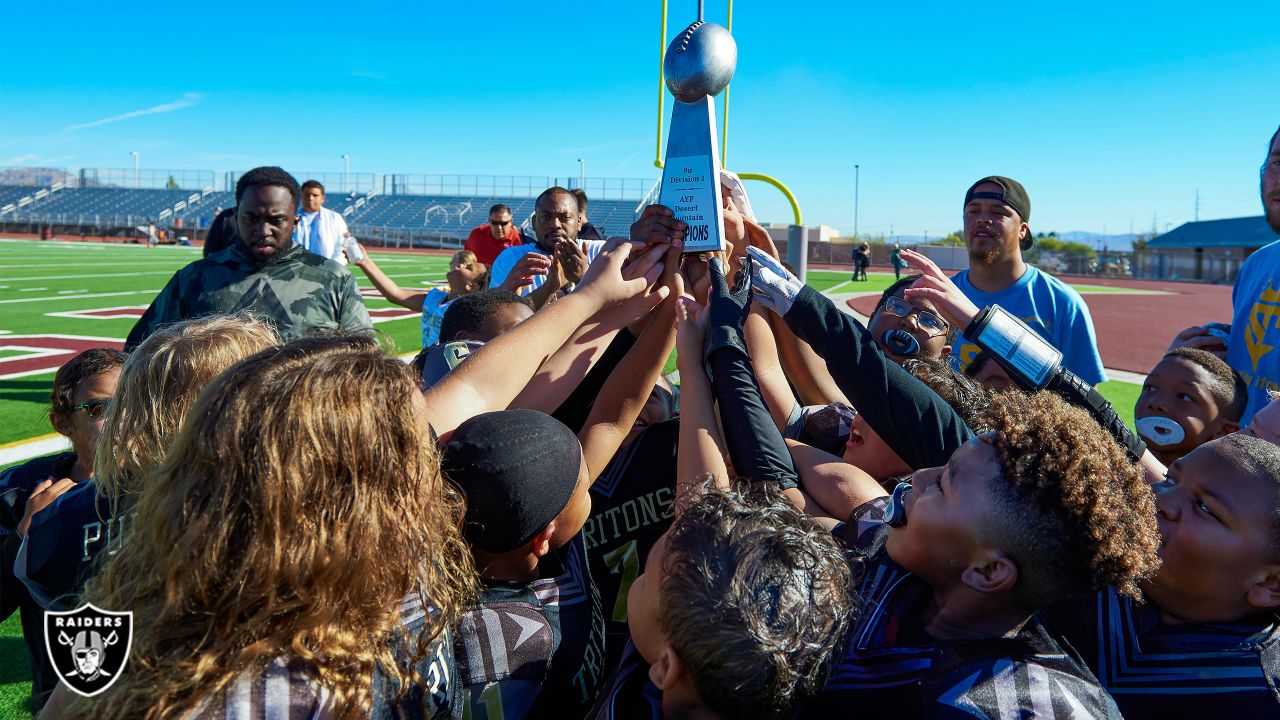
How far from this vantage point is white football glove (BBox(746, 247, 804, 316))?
234 centimetres

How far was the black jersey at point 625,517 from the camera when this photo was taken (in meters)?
2.23

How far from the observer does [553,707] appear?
5.59ft

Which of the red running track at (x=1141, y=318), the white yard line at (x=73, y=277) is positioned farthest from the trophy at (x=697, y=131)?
the white yard line at (x=73, y=277)

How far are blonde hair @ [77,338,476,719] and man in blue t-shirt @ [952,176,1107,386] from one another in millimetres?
3312

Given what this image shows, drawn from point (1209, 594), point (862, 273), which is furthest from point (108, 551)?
point (862, 273)

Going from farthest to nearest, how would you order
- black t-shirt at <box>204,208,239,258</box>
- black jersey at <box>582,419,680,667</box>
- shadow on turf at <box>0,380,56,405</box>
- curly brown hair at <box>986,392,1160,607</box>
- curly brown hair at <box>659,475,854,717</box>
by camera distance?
shadow on turf at <box>0,380,56,405</box>, black t-shirt at <box>204,208,239,258</box>, black jersey at <box>582,419,680,667</box>, curly brown hair at <box>986,392,1160,607</box>, curly brown hair at <box>659,475,854,717</box>

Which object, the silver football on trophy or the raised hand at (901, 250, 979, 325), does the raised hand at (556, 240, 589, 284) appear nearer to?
the silver football on trophy

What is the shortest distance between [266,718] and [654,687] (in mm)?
677

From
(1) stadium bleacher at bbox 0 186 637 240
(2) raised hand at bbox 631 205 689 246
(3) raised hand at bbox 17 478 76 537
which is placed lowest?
(3) raised hand at bbox 17 478 76 537

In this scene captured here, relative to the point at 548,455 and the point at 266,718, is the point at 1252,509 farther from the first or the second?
the point at 266,718

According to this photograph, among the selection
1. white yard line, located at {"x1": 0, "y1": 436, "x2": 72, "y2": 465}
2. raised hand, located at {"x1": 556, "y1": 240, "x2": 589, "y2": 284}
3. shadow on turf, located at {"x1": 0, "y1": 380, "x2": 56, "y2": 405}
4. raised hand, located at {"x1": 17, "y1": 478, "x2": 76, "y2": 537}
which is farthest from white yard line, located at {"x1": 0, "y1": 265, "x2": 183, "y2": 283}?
raised hand, located at {"x1": 17, "y1": 478, "x2": 76, "y2": 537}

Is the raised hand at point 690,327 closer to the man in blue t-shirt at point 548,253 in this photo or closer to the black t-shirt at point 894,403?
the black t-shirt at point 894,403

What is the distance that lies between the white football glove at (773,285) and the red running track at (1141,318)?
838 centimetres

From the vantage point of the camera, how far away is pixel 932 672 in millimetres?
1462
